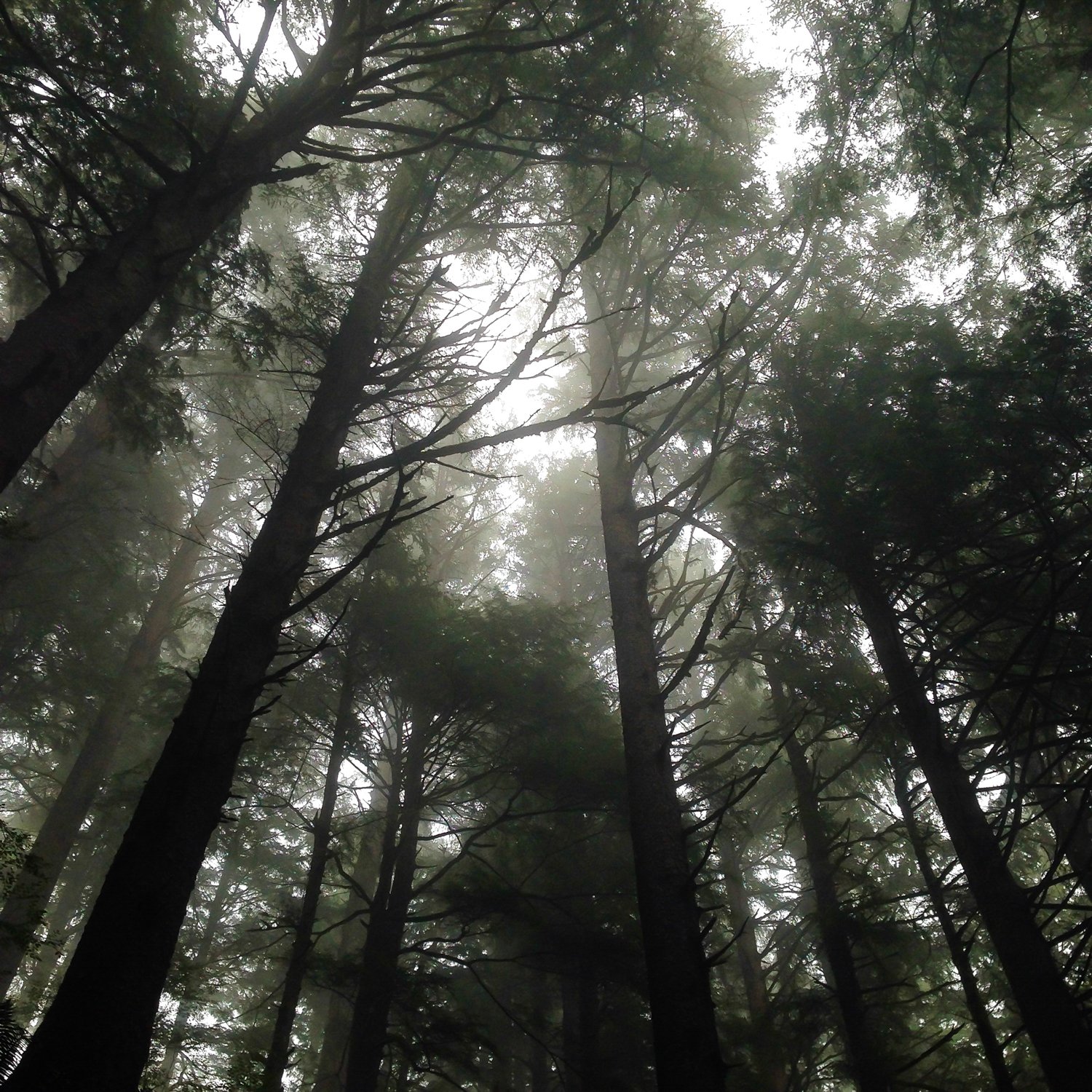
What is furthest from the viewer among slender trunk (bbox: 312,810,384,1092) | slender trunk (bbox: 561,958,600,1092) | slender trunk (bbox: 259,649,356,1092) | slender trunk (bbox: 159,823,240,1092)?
slender trunk (bbox: 312,810,384,1092)

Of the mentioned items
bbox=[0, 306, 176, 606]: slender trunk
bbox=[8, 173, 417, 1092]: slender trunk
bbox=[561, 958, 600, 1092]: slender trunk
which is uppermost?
bbox=[0, 306, 176, 606]: slender trunk

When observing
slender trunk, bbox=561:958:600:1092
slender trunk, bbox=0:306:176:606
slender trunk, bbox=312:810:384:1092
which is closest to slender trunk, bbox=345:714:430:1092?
slender trunk, bbox=561:958:600:1092

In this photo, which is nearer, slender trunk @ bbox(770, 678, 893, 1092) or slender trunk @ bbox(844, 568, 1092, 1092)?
slender trunk @ bbox(844, 568, 1092, 1092)

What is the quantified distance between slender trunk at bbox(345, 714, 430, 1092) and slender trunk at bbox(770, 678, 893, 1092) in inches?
Result: 186

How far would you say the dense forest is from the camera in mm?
4062

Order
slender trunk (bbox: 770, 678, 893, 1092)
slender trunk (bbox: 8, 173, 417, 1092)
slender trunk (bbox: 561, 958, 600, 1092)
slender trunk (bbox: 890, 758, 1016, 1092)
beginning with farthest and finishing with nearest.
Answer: slender trunk (bbox: 561, 958, 600, 1092) < slender trunk (bbox: 770, 678, 893, 1092) < slender trunk (bbox: 890, 758, 1016, 1092) < slender trunk (bbox: 8, 173, 417, 1092)

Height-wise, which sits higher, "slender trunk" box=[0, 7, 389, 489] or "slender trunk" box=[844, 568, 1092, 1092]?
"slender trunk" box=[0, 7, 389, 489]

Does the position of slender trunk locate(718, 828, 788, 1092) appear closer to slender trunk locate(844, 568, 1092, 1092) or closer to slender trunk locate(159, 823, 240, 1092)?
slender trunk locate(844, 568, 1092, 1092)

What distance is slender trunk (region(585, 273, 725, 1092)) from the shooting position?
144 inches

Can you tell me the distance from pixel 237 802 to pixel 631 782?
1086 cm

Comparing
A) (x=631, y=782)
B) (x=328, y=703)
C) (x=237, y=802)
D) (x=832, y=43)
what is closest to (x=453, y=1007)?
(x=237, y=802)

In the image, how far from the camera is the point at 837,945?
27.2 ft

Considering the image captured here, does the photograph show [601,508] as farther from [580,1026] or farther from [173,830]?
[580,1026]

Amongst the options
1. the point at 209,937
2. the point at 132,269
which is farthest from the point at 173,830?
the point at 209,937
